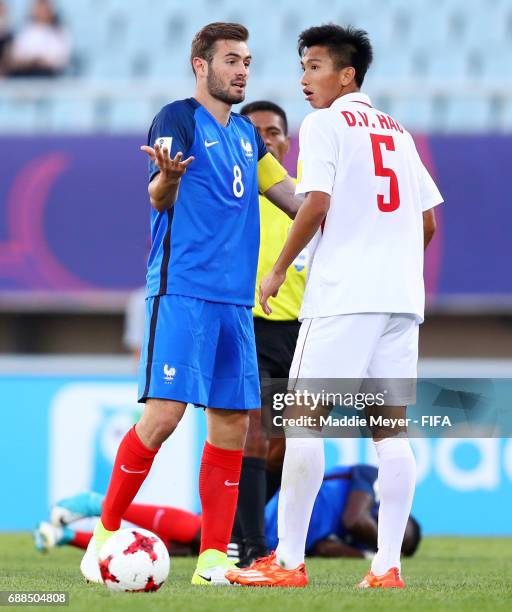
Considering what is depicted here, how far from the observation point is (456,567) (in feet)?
20.4

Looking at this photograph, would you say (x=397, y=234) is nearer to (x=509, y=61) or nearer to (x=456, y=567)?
(x=456, y=567)

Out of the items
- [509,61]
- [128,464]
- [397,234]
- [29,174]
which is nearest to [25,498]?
[29,174]

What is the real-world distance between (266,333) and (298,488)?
5.29 ft

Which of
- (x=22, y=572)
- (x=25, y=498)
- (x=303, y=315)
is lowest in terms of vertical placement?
(x=25, y=498)

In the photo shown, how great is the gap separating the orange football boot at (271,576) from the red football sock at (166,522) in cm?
209

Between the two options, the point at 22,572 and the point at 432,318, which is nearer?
the point at 22,572

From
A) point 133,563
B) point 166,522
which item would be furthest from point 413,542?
point 133,563

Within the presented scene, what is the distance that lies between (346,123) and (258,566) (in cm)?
154

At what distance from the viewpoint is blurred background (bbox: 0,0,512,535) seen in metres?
8.75

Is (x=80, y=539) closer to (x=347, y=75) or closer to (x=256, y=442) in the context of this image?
(x=256, y=442)

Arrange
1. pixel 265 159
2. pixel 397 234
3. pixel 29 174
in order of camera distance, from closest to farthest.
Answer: pixel 397 234, pixel 265 159, pixel 29 174

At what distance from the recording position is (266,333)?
602 cm

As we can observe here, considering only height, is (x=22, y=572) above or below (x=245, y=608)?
below
